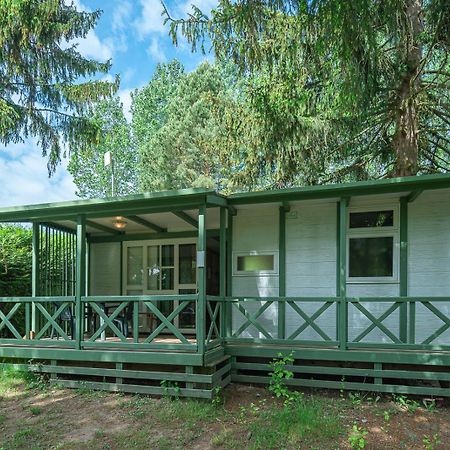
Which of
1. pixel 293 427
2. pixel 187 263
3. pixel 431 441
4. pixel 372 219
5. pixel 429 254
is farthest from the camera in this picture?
pixel 187 263

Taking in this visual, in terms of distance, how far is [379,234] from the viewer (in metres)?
6.47

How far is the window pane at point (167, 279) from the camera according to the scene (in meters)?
8.59

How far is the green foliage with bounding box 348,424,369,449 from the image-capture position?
4.32 m

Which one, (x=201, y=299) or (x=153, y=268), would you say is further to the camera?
(x=153, y=268)

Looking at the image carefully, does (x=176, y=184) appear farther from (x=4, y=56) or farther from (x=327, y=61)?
(x=327, y=61)

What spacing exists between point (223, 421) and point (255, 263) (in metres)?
2.73

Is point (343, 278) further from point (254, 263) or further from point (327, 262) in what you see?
point (254, 263)

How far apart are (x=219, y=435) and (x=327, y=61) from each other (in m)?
5.71

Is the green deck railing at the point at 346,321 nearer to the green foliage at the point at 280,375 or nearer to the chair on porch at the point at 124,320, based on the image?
the green foliage at the point at 280,375

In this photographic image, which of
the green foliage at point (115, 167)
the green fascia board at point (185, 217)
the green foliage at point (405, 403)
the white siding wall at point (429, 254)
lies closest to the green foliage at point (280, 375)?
the green foliage at point (405, 403)

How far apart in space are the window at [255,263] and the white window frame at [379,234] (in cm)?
121

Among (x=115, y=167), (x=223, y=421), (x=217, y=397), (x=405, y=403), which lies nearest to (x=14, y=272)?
(x=217, y=397)

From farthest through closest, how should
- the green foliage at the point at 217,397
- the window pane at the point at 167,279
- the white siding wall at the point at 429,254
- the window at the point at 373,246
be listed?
the window pane at the point at 167,279 → the window at the point at 373,246 → the white siding wall at the point at 429,254 → the green foliage at the point at 217,397

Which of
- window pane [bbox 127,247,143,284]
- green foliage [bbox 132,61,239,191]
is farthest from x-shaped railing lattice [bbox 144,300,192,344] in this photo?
green foliage [bbox 132,61,239,191]
